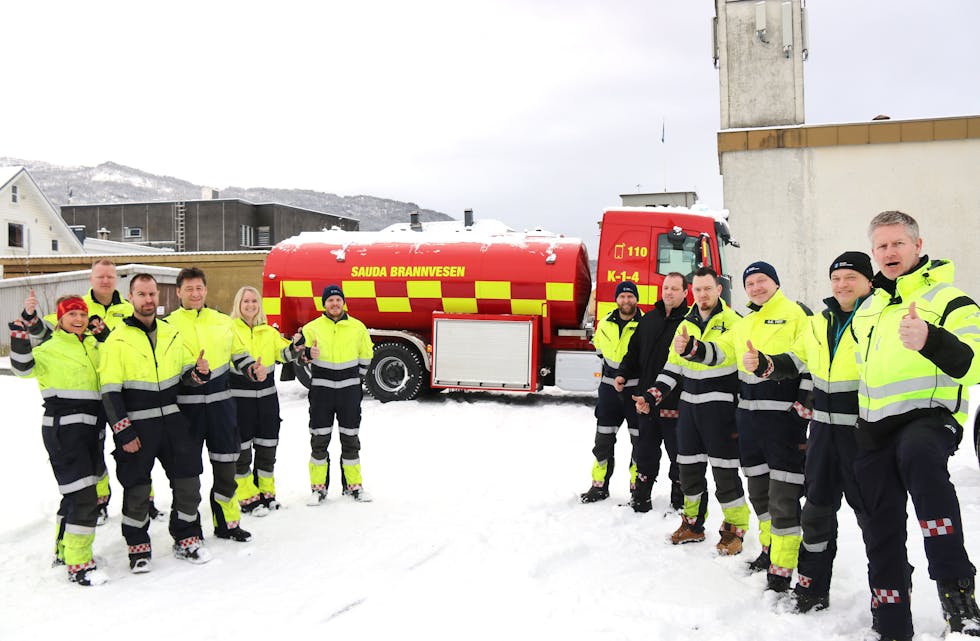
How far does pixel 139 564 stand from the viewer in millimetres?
4375

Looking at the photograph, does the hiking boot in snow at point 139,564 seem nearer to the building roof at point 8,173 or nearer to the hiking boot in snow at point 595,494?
the hiking boot in snow at point 595,494

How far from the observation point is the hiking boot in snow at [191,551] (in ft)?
15.0

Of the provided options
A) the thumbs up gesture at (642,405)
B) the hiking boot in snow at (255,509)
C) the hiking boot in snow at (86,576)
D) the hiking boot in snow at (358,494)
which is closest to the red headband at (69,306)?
the hiking boot in snow at (86,576)

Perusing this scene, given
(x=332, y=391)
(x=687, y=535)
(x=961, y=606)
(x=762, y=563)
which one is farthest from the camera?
(x=332, y=391)

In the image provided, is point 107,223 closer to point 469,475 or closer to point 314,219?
point 314,219

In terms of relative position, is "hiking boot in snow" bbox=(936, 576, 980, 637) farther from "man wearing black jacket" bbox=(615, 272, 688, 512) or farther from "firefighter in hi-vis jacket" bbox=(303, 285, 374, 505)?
"firefighter in hi-vis jacket" bbox=(303, 285, 374, 505)

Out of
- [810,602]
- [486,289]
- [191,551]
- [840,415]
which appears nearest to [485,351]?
[486,289]

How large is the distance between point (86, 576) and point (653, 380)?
3.99m

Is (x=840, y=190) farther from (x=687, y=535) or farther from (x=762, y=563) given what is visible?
(x=762, y=563)

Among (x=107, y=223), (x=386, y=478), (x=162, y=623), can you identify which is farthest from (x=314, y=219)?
(x=162, y=623)

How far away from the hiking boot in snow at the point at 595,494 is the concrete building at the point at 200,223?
39420mm

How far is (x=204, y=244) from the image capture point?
1682 inches

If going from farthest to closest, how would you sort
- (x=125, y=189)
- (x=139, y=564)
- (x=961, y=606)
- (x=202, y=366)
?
1. (x=125, y=189)
2. (x=202, y=366)
3. (x=139, y=564)
4. (x=961, y=606)

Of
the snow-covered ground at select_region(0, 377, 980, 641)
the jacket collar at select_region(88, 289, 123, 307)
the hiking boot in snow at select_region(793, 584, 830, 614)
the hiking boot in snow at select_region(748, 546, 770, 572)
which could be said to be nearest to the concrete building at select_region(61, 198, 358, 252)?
the snow-covered ground at select_region(0, 377, 980, 641)
